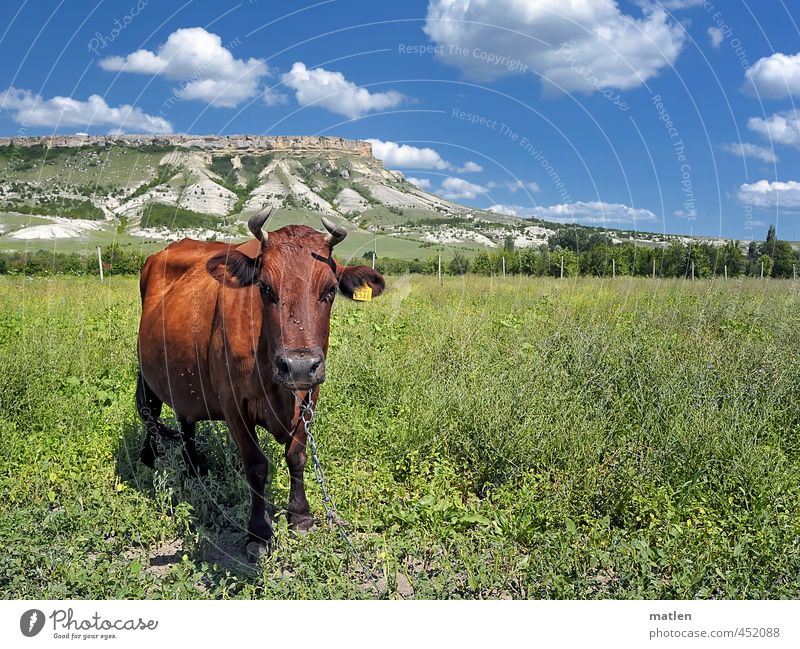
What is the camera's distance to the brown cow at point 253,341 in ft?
13.1

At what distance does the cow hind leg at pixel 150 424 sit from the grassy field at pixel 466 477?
0.64ft

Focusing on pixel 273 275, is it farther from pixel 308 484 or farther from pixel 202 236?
pixel 202 236

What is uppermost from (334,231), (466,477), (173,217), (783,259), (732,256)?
(732,256)

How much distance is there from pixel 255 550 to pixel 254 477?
58 centimetres

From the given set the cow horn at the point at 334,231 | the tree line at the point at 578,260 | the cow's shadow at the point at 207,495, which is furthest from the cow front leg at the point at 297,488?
the tree line at the point at 578,260

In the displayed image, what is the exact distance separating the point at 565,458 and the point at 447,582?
2.08m

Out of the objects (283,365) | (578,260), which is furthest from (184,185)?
(578,260)

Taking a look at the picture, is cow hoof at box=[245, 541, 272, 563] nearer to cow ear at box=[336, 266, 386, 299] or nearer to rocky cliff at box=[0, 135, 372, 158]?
cow ear at box=[336, 266, 386, 299]

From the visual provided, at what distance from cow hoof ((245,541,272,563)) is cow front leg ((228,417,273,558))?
0.06 meters

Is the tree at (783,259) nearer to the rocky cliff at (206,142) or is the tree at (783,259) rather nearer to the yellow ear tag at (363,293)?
the rocky cliff at (206,142)

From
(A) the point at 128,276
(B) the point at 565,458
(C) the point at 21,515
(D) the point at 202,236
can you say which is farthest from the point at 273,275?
(A) the point at 128,276

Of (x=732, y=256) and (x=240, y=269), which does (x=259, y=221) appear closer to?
(x=240, y=269)

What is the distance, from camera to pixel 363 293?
192 inches

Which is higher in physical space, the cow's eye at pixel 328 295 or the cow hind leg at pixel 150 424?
the cow's eye at pixel 328 295
